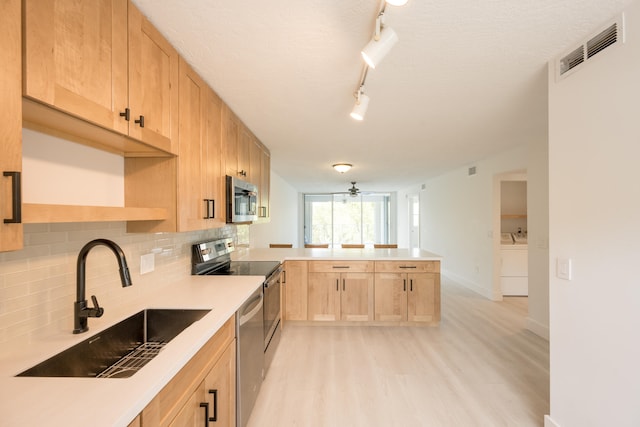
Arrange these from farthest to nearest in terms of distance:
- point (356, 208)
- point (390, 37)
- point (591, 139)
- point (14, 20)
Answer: point (356, 208) < point (591, 139) < point (390, 37) < point (14, 20)

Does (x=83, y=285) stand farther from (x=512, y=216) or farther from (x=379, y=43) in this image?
(x=512, y=216)

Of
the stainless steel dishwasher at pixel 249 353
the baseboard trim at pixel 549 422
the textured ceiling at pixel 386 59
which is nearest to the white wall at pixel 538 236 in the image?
the textured ceiling at pixel 386 59

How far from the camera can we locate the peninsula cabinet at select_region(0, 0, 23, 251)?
0.70 meters

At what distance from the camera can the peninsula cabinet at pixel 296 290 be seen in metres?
3.55

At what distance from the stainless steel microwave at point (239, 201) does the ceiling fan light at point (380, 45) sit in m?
1.47

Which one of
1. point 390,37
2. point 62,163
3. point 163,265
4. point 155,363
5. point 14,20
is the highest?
point 390,37

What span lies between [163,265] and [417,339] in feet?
9.09

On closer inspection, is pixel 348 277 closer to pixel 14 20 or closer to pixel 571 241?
pixel 571 241

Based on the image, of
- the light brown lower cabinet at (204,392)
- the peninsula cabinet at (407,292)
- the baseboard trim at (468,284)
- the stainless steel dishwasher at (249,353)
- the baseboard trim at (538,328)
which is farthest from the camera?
the baseboard trim at (468,284)

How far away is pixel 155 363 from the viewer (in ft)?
3.12

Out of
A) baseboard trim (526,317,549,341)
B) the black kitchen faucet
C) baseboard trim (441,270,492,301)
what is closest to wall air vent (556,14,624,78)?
the black kitchen faucet

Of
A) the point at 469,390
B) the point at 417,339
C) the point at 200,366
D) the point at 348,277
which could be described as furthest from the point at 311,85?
the point at 417,339

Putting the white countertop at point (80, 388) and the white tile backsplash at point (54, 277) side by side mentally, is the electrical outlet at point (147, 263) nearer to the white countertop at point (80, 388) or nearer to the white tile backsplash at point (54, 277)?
the white tile backsplash at point (54, 277)

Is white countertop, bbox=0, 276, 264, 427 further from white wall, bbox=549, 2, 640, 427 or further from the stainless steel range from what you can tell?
white wall, bbox=549, 2, 640, 427
